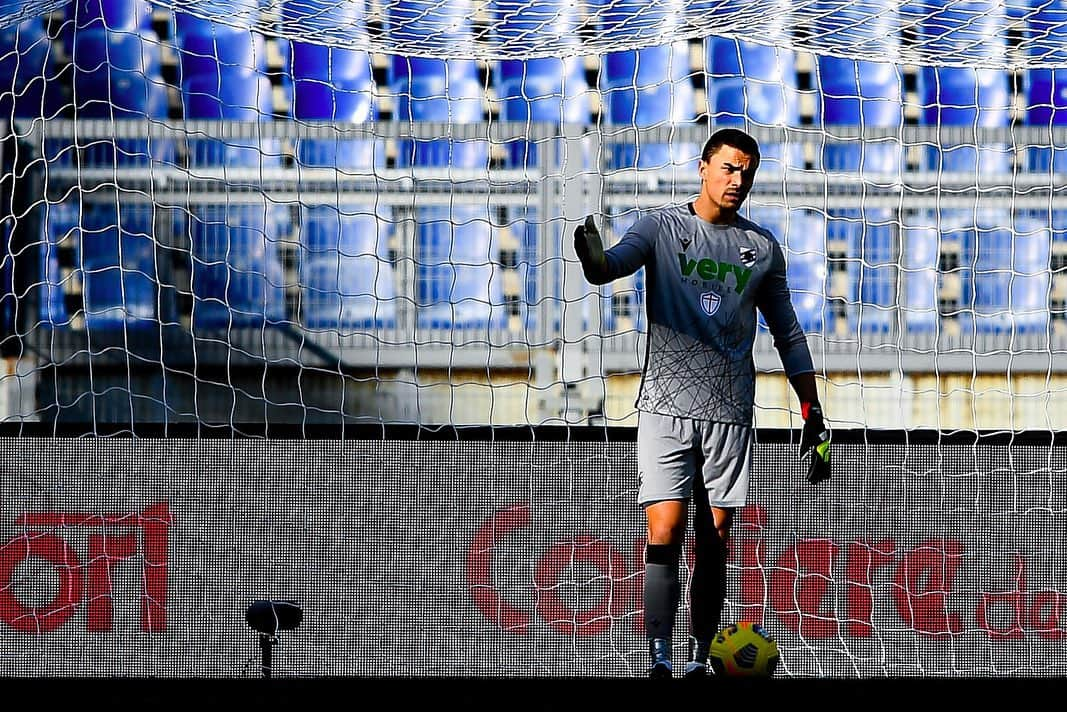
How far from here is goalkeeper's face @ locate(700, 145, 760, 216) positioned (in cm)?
300

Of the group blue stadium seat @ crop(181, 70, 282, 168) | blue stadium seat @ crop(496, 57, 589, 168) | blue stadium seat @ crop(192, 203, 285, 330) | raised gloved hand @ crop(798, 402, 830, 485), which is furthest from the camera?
blue stadium seat @ crop(496, 57, 589, 168)

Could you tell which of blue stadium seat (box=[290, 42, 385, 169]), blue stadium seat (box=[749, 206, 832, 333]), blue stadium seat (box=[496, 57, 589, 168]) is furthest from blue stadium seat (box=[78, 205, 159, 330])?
blue stadium seat (box=[749, 206, 832, 333])

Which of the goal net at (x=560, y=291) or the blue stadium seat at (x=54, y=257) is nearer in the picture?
the goal net at (x=560, y=291)

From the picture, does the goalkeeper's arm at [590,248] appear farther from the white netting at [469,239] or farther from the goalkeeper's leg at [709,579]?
the white netting at [469,239]

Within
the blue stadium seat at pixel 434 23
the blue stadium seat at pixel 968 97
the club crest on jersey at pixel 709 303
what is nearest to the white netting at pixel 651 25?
the blue stadium seat at pixel 434 23

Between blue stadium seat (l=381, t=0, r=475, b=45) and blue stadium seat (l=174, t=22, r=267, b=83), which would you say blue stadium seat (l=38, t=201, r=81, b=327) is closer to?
blue stadium seat (l=174, t=22, r=267, b=83)

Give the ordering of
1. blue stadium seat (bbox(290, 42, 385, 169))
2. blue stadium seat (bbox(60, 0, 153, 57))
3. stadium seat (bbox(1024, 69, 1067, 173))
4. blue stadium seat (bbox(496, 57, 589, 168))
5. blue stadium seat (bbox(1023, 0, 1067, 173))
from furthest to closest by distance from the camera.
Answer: blue stadium seat (bbox(496, 57, 589, 168)), blue stadium seat (bbox(290, 42, 385, 169)), stadium seat (bbox(1024, 69, 1067, 173)), blue stadium seat (bbox(60, 0, 153, 57)), blue stadium seat (bbox(1023, 0, 1067, 173))

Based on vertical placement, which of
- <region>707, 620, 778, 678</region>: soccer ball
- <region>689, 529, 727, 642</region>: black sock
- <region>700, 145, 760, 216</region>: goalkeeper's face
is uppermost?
<region>700, 145, 760, 216</region>: goalkeeper's face

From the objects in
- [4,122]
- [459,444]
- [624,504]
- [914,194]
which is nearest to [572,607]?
[624,504]

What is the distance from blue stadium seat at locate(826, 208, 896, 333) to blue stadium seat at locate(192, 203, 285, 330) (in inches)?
80.0

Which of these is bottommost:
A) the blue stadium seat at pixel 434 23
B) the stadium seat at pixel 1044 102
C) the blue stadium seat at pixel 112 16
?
the stadium seat at pixel 1044 102

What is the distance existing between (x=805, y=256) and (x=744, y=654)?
7.24 ft

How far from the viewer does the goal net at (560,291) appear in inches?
149

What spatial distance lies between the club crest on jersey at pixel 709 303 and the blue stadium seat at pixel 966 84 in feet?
5.16
